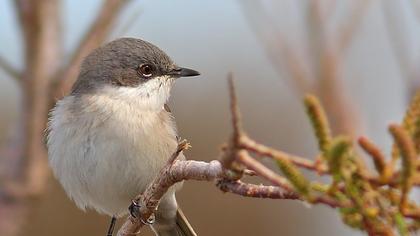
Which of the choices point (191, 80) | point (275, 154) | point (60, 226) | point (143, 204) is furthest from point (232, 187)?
point (191, 80)

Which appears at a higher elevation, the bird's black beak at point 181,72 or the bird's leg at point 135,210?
the bird's black beak at point 181,72

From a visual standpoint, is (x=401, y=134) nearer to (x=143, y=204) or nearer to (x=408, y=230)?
(x=408, y=230)

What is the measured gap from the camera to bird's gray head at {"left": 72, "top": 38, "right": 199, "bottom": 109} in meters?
4.36

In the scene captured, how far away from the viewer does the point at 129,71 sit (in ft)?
14.8

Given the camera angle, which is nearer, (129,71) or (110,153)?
(110,153)

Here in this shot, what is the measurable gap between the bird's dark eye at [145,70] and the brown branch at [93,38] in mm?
374

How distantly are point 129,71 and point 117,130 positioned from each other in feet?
2.23

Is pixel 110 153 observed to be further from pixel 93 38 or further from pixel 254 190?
pixel 254 190

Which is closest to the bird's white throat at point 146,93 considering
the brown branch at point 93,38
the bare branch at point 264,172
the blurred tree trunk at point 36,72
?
the brown branch at point 93,38

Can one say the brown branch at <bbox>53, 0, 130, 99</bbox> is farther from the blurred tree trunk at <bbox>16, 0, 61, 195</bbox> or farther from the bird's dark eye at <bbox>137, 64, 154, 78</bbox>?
the bird's dark eye at <bbox>137, 64, 154, 78</bbox>

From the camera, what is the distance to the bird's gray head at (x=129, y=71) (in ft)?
14.3

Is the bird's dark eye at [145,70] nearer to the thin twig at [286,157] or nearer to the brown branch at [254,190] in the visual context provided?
the brown branch at [254,190]

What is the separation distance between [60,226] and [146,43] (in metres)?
5.08

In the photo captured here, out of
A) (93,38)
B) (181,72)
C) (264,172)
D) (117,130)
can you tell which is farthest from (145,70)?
(264,172)
